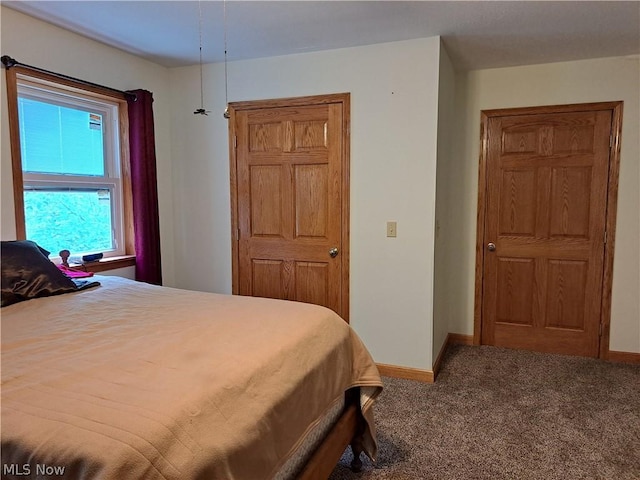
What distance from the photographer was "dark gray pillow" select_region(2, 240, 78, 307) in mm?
2064

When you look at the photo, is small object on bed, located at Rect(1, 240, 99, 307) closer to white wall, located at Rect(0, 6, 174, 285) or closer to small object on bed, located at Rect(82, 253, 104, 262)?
white wall, located at Rect(0, 6, 174, 285)

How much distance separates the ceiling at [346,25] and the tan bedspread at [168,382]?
5.53ft

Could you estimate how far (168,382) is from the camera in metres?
1.24

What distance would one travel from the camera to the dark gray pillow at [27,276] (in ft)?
6.77

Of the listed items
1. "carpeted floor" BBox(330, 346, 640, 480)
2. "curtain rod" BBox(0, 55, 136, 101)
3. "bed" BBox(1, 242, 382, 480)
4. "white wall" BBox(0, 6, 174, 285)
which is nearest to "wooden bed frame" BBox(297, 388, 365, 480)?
"bed" BBox(1, 242, 382, 480)

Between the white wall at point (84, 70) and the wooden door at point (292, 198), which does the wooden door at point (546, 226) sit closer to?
the wooden door at point (292, 198)

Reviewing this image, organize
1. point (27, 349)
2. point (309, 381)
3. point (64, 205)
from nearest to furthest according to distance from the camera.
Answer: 1. point (27, 349)
2. point (309, 381)
3. point (64, 205)

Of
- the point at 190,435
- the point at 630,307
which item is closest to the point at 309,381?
the point at 190,435

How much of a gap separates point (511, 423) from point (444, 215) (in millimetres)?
1670

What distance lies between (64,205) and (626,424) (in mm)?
3792

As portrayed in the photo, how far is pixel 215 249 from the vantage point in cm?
371

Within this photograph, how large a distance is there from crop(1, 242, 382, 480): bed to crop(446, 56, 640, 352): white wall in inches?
88.8

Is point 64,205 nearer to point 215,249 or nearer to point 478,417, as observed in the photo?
point 215,249

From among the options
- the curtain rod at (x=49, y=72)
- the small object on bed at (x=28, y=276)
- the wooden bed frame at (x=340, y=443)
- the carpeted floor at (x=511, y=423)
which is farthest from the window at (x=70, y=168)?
the carpeted floor at (x=511, y=423)
